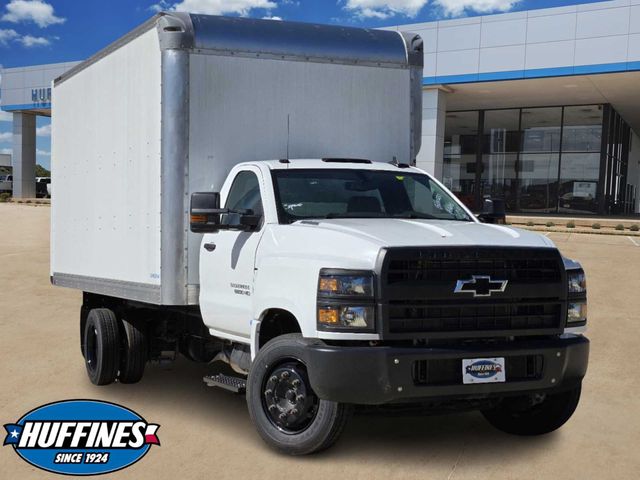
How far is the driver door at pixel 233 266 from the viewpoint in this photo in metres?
6.01

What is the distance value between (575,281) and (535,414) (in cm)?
122

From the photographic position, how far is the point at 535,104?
34125 mm

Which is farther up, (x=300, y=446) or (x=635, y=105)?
(x=635, y=105)

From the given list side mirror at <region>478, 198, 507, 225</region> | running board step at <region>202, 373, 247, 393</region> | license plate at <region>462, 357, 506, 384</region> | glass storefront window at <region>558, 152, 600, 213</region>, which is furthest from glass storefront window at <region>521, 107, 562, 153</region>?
license plate at <region>462, 357, 506, 384</region>

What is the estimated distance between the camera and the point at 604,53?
26.4 meters

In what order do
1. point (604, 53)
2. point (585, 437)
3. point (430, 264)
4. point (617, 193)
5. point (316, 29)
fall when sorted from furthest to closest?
point (617, 193)
point (604, 53)
point (316, 29)
point (585, 437)
point (430, 264)

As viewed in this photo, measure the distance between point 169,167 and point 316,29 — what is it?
190 cm

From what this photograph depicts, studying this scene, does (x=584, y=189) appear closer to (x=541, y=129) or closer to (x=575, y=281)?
(x=541, y=129)

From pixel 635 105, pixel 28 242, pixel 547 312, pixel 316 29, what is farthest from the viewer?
pixel 635 105

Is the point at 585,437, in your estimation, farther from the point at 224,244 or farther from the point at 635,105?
the point at 635,105

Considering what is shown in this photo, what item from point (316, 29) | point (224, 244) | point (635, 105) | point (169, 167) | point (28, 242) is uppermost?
point (635, 105)

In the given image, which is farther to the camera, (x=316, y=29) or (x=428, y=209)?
(x=316, y=29)

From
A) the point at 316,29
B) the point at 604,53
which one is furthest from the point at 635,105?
the point at 316,29

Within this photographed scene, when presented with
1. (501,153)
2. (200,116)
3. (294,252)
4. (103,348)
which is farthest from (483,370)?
(501,153)
